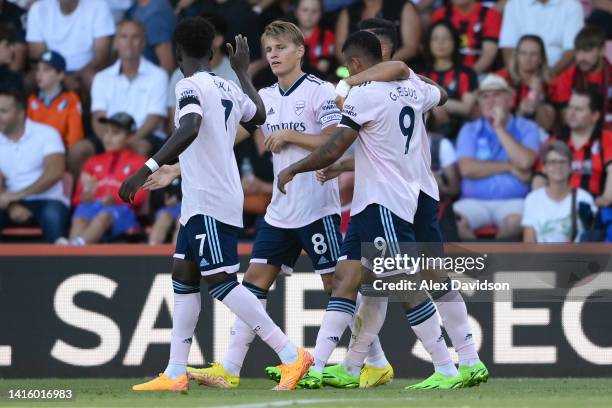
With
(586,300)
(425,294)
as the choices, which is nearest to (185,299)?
(425,294)

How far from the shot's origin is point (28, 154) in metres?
13.4

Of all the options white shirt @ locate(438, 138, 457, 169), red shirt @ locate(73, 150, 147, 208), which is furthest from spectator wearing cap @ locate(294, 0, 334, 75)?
red shirt @ locate(73, 150, 147, 208)

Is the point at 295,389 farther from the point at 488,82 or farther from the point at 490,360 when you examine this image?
the point at 488,82

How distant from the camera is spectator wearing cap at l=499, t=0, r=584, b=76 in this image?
45.5 feet

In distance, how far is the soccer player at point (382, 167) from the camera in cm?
885

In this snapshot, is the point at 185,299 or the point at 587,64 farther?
the point at 587,64

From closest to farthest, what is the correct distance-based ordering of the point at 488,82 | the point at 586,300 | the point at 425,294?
the point at 425,294 → the point at 586,300 → the point at 488,82

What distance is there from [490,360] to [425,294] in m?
2.70

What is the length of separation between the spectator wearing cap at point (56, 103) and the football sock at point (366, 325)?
5351mm

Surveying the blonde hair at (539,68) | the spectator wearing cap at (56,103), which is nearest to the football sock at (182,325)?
the spectator wearing cap at (56,103)

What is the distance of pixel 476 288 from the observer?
11453 millimetres

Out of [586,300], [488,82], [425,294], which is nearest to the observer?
[425,294]

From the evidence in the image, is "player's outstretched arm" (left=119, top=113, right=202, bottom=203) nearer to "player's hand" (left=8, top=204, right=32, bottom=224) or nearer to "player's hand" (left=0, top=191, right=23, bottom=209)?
"player's hand" (left=8, top=204, right=32, bottom=224)

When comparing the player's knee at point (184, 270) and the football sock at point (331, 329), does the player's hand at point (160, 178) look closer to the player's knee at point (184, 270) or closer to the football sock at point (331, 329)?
the player's knee at point (184, 270)
